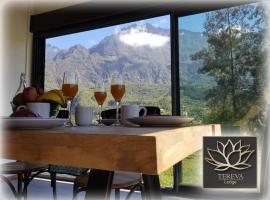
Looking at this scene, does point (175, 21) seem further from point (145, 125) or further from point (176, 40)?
point (145, 125)

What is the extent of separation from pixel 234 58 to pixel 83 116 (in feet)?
6.12

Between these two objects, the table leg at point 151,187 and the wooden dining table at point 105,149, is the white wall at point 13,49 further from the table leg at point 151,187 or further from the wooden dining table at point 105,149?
the wooden dining table at point 105,149

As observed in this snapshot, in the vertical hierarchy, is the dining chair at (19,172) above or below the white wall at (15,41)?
below

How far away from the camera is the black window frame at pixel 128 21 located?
2.72 meters

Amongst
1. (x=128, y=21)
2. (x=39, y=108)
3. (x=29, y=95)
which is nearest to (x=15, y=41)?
(x=128, y=21)

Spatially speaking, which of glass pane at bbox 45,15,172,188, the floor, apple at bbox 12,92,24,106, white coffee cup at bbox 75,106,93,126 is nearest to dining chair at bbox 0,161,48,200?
the floor

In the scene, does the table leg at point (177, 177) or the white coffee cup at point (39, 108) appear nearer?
the white coffee cup at point (39, 108)

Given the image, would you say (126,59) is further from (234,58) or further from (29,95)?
(29,95)

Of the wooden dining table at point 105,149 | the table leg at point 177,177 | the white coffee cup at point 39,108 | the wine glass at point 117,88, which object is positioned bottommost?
the table leg at point 177,177

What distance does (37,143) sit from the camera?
0.63 metres

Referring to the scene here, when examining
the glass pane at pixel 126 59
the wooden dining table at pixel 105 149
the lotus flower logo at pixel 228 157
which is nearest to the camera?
the wooden dining table at pixel 105 149

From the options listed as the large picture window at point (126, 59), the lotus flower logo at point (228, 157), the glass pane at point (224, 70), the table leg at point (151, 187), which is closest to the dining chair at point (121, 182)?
the table leg at point (151, 187)

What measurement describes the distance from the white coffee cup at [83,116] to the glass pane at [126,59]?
4.56ft

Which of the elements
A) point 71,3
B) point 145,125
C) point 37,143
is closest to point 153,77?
point 71,3
